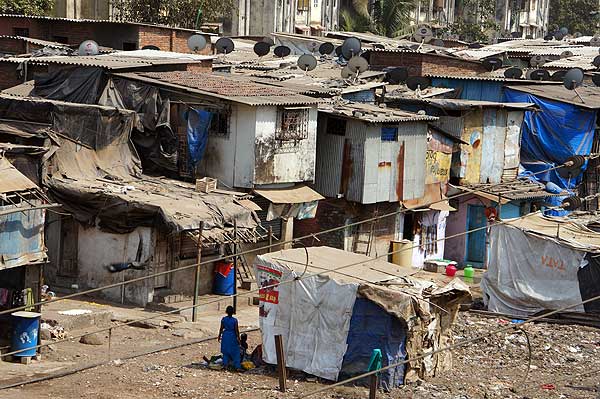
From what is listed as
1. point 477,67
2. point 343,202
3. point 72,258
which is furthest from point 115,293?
point 477,67

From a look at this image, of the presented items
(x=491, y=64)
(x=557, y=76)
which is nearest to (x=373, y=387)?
(x=557, y=76)

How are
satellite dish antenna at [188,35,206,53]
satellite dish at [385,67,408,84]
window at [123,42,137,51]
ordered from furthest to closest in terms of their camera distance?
window at [123,42,137,51] → satellite dish antenna at [188,35,206,53] → satellite dish at [385,67,408,84]

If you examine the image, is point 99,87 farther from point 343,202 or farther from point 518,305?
point 518,305

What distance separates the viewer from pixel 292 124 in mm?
26797

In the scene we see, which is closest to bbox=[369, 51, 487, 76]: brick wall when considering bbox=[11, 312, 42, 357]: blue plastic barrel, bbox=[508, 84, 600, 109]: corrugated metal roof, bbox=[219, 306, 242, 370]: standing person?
bbox=[508, 84, 600, 109]: corrugated metal roof

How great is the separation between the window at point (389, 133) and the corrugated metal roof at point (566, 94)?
8433mm

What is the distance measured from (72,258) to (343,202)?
7386mm

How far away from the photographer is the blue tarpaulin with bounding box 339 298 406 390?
18.2 metres

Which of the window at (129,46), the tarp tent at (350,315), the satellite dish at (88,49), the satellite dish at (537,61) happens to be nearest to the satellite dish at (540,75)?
the satellite dish at (537,61)

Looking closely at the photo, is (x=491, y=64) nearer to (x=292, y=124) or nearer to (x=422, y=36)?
(x=422, y=36)

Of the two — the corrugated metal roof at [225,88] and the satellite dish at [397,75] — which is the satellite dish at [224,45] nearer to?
the satellite dish at [397,75]

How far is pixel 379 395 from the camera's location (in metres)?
18.1

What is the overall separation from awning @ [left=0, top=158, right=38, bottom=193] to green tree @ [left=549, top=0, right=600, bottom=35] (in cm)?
7086

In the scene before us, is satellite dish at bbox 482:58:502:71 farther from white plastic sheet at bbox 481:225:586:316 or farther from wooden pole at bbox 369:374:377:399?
wooden pole at bbox 369:374:377:399
